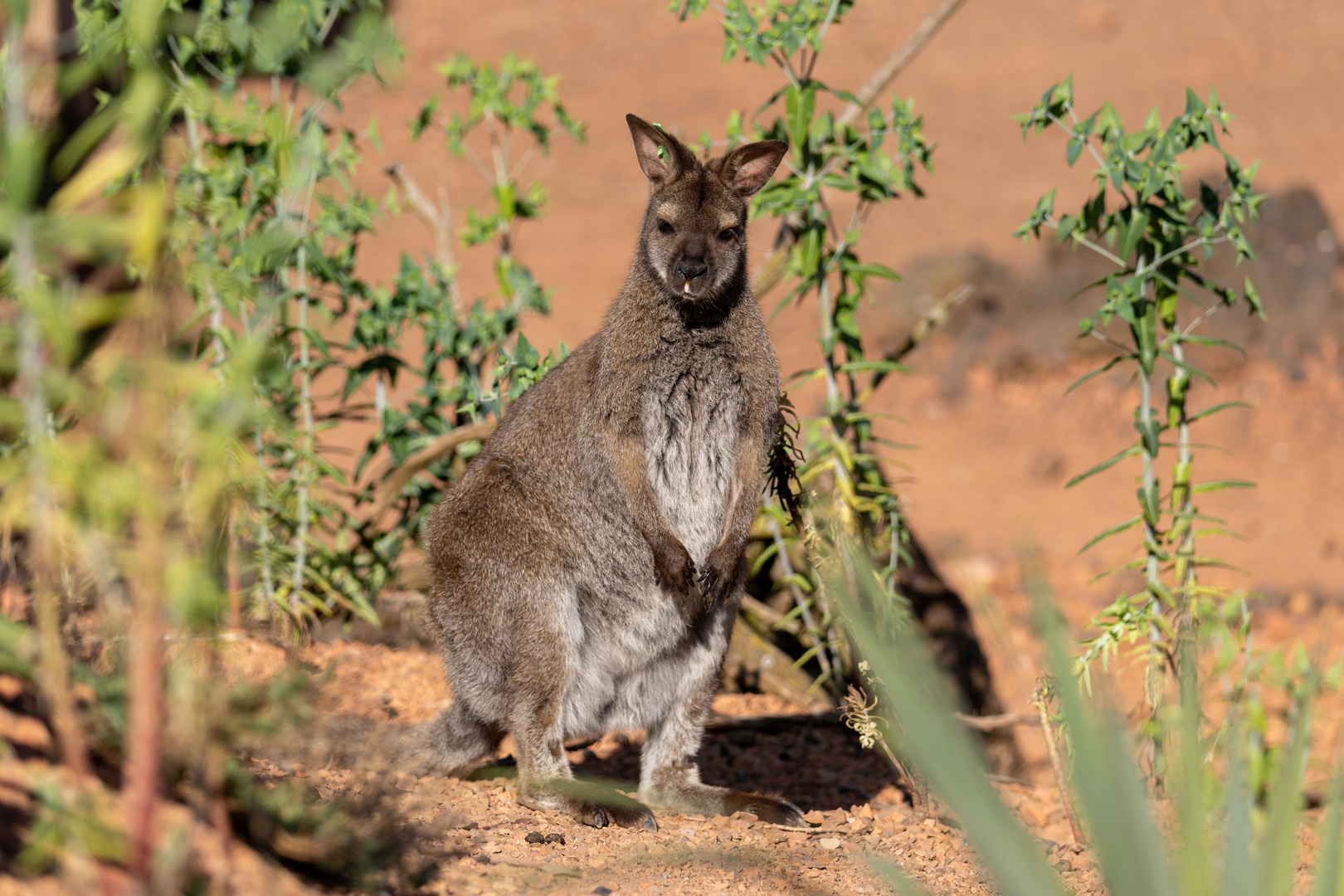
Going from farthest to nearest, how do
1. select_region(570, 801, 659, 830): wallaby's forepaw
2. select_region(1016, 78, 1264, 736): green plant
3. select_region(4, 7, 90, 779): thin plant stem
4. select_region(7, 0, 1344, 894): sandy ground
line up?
select_region(1016, 78, 1264, 736): green plant → select_region(570, 801, 659, 830): wallaby's forepaw → select_region(7, 0, 1344, 894): sandy ground → select_region(4, 7, 90, 779): thin plant stem

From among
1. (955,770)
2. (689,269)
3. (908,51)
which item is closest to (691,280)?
(689,269)

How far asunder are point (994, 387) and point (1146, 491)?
7242 mm

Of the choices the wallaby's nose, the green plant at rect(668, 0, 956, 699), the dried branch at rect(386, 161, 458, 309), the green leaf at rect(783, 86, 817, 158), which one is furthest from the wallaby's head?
the dried branch at rect(386, 161, 458, 309)

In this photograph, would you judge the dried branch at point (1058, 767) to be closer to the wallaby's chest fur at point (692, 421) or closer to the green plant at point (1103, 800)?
the wallaby's chest fur at point (692, 421)

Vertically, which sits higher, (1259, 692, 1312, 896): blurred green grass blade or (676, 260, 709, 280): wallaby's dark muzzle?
(676, 260, 709, 280): wallaby's dark muzzle

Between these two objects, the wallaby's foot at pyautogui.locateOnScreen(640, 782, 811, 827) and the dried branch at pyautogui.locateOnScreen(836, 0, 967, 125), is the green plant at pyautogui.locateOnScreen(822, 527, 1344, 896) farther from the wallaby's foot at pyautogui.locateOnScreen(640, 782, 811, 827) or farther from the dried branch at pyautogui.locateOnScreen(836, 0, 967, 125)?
the dried branch at pyautogui.locateOnScreen(836, 0, 967, 125)

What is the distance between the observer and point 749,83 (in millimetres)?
18203

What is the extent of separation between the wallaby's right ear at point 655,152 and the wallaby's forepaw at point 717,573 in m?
1.27

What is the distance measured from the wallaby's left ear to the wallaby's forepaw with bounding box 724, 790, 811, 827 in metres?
2.00

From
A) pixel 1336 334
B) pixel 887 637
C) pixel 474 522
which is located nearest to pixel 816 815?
pixel 887 637

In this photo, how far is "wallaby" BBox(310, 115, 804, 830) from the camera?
3.75 meters

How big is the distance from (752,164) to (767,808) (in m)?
2.09

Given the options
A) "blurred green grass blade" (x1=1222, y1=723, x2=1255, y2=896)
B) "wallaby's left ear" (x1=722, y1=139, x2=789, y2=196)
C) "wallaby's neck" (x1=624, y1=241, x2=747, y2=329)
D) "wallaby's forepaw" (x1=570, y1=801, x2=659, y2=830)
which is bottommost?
"wallaby's forepaw" (x1=570, y1=801, x2=659, y2=830)

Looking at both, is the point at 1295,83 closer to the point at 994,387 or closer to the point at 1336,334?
the point at 1336,334
